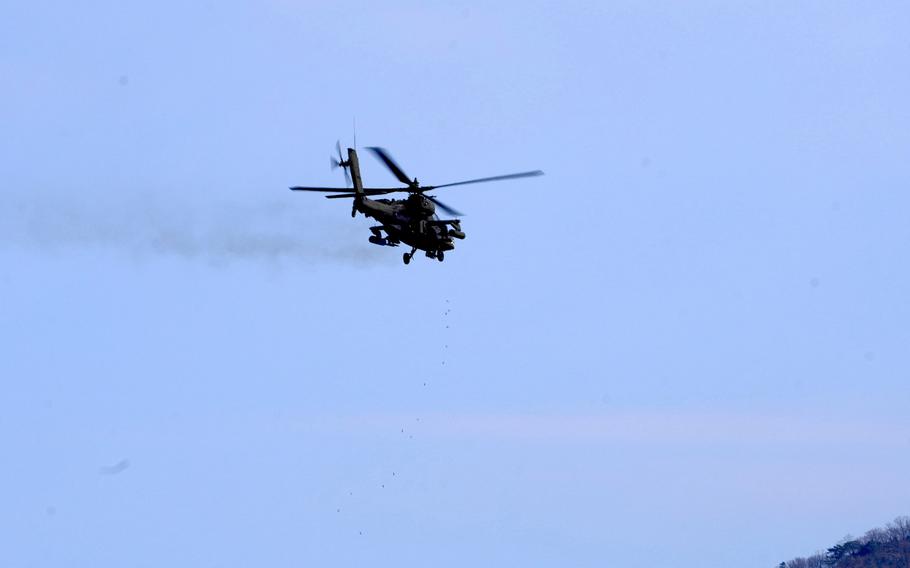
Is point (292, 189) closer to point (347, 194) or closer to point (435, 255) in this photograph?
point (347, 194)

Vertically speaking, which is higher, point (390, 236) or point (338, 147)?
point (338, 147)

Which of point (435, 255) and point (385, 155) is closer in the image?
point (385, 155)

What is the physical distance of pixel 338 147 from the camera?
88562 millimetres

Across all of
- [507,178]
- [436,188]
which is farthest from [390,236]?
[507,178]

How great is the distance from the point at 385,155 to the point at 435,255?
8746 millimetres

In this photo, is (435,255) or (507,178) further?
(435,255)

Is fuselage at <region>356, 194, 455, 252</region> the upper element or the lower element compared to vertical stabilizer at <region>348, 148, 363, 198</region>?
lower

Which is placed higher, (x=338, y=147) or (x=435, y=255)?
(x=338, y=147)

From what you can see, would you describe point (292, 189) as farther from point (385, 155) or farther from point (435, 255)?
point (435, 255)

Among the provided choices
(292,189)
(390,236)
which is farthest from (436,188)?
(292,189)

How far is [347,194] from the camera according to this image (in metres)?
86.1

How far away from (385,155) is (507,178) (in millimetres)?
8138

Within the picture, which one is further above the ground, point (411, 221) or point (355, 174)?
point (355, 174)

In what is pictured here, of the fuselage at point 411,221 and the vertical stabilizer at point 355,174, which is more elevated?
the vertical stabilizer at point 355,174
